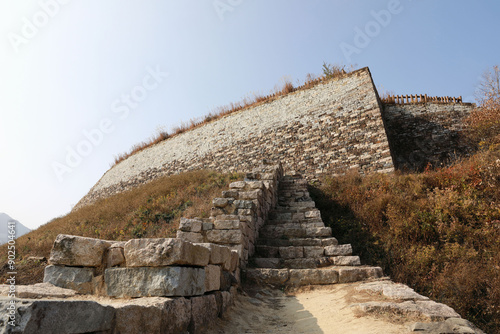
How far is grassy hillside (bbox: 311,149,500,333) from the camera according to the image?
489cm

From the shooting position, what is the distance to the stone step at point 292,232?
7.01m

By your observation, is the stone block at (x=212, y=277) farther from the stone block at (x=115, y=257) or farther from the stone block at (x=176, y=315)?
the stone block at (x=115, y=257)

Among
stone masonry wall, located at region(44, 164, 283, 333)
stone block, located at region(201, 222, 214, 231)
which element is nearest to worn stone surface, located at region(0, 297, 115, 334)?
stone masonry wall, located at region(44, 164, 283, 333)

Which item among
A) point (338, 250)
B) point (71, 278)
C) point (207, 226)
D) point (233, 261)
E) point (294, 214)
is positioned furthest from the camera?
point (294, 214)

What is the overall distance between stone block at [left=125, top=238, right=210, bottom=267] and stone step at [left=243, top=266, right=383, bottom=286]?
2.55 metres

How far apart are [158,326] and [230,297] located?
1779mm

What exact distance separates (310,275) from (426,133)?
35.7ft

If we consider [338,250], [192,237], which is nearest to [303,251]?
[338,250]

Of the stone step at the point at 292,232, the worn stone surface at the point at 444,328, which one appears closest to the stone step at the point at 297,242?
the stone step at the point at 292,232

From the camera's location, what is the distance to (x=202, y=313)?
3279mm

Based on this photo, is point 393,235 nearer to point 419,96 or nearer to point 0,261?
point 419,96

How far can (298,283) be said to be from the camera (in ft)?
17.7

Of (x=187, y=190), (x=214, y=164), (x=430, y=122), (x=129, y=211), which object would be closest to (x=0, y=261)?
(x=129, y=211)

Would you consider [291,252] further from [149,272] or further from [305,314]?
[149,272]
